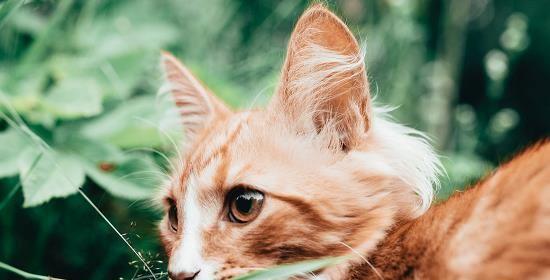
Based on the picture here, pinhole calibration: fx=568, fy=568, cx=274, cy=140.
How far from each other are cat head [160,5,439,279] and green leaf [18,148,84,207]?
27cm

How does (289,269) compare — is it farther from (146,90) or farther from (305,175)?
(146,90)

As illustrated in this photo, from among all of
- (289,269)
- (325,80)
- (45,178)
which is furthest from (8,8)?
(289,269)

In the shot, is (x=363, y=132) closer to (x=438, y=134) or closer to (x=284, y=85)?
(x=284, y=85)

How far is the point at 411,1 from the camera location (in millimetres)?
2818

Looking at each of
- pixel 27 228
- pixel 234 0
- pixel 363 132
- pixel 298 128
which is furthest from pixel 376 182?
pixel 234 0

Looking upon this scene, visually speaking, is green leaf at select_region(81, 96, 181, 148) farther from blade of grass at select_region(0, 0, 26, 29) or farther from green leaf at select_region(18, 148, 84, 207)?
blade of grass at select_region(0, 0, 26, 29)

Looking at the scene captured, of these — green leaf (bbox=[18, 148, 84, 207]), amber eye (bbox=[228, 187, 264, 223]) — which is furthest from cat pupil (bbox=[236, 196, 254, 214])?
green leaf (bbox=[18, 148, 84, 207])

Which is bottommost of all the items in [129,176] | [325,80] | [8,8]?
[129,176]

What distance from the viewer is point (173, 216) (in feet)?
4.91

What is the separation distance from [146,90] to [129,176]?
0.97 metres

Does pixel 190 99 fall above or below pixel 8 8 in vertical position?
below

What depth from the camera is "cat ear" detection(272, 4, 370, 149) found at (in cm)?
124

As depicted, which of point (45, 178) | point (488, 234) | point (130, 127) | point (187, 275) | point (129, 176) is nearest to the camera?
point (488, 234)

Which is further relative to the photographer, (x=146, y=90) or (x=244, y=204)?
(x=146, y=90)
